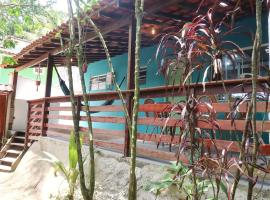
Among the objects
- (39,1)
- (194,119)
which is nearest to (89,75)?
(39,1)

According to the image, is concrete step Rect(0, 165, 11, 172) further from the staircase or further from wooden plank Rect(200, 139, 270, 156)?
wooden plank Rect(200, 139, 270, 156)

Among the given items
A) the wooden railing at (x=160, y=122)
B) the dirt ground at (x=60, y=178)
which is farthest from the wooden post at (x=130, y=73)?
the dirt ground at (x=60, y=178)

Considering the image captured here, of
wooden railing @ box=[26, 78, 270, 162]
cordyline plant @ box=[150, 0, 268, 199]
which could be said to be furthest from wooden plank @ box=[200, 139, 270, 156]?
cordyline plant @ box=[150, 0, 268, 199]

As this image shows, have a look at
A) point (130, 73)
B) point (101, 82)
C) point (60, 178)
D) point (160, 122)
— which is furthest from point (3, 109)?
point (160, 122)

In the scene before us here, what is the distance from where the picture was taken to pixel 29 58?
27.7 ft

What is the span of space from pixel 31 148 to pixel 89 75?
372 centimetres

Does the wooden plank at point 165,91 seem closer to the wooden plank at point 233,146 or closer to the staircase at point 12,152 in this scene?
the wooden plank at point 233,146

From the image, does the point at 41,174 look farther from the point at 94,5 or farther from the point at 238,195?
the point at 238,195

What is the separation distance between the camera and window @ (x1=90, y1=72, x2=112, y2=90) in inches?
340

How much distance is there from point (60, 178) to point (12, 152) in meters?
3.85

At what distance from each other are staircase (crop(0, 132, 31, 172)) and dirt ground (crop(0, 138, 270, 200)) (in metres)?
0.23

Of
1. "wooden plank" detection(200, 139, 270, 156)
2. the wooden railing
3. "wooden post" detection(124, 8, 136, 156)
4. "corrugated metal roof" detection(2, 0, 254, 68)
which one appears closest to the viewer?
"wooden plank" detection(200, 139, 270, 156)

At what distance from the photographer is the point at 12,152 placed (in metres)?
7.75

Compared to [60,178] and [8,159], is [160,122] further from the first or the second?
[8,159]
